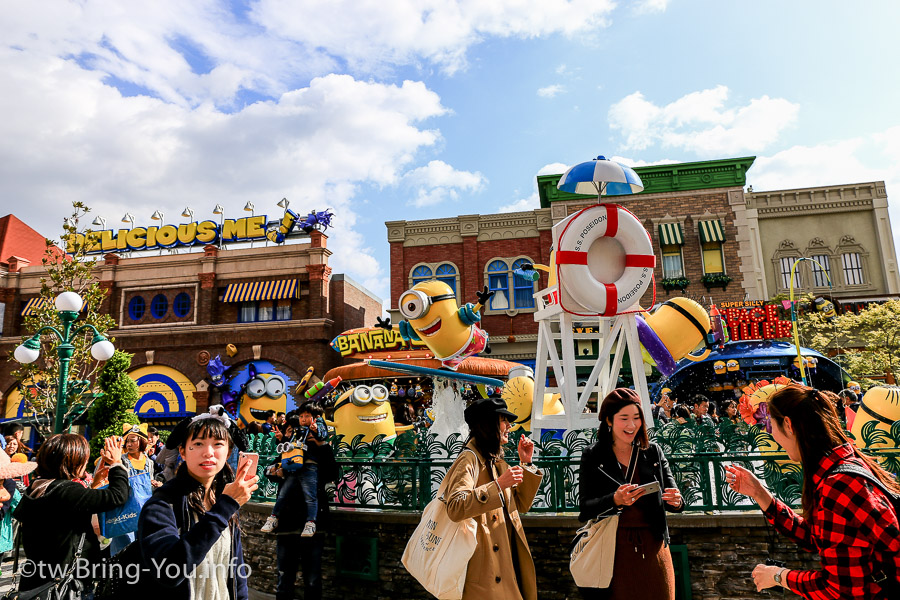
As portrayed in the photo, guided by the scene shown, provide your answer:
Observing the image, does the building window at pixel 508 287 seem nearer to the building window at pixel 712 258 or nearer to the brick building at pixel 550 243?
the brick building at pixel 550 243

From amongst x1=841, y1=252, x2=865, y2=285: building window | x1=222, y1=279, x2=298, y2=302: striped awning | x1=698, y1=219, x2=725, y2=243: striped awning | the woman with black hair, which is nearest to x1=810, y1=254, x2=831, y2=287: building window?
x1=841, y1=252, x2=865, y2=285: building window

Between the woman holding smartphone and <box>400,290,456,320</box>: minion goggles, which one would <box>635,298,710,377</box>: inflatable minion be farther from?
the woman holding smartphone

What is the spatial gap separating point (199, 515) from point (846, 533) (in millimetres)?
2790

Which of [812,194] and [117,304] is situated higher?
[812,194]

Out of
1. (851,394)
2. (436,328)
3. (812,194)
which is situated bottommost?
(851,394)

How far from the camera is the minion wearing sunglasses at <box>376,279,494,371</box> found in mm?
9016

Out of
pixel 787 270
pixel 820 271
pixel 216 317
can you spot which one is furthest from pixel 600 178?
pixel 216 317

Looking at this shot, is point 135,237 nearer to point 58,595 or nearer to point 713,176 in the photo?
point 713,176

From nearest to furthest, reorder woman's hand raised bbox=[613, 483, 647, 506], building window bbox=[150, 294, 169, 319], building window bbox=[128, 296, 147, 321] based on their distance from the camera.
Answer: woman's hand raised bbox=[613, 483, 647, 506] → building window bbox=[150, 294, 169, 319] → building window bbox=[128, 296, 147, 321]

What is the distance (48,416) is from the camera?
47.2ft

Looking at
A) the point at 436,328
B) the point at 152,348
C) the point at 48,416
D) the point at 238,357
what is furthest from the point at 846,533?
the point at 152,348

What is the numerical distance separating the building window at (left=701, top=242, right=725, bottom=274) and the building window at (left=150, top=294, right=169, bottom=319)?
22.3 m

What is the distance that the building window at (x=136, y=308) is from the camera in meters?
26.7

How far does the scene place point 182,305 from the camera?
2641 cm
